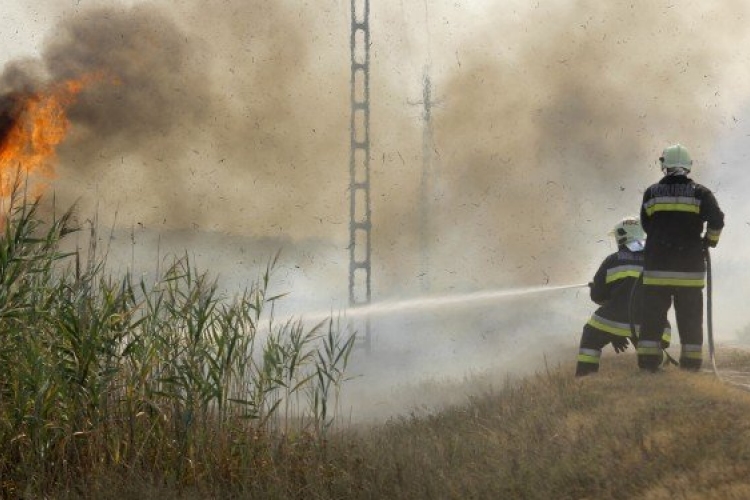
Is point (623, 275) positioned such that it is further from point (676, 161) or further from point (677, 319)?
point (676, 161)

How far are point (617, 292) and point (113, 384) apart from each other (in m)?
5.57

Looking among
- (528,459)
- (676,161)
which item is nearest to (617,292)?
(676,161)

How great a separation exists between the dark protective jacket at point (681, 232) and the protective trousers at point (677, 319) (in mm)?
100

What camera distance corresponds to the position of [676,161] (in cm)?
952

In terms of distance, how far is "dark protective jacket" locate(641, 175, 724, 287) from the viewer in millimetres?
9461

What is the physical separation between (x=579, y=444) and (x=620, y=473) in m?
0.82

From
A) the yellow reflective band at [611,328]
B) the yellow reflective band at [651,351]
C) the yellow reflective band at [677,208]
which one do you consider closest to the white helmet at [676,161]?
the yellow reflective band at [677,208]

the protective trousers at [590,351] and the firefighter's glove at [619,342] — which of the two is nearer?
the firefighter's glove at [619,342]

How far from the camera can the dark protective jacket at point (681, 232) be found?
9461 millimetres

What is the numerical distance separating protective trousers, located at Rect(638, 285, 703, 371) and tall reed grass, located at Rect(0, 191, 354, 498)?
3541mm

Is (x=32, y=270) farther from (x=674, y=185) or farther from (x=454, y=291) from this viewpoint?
(x=454, y=291)

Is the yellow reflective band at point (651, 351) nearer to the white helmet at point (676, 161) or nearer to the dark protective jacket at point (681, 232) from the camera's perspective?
the dark protective jacket at point (681, 232)

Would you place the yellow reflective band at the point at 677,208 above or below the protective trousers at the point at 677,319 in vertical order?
above

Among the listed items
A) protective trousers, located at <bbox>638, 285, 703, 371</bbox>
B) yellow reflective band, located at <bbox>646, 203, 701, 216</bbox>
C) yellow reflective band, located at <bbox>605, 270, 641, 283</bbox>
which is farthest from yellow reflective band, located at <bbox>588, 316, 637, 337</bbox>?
yellow reflective band, located at <bbox>646, 203, 701, 216</bbox>
